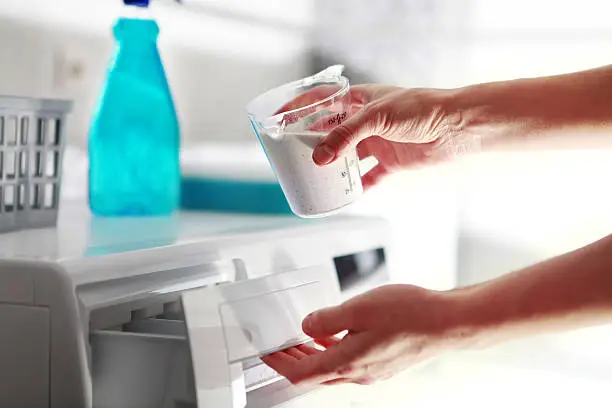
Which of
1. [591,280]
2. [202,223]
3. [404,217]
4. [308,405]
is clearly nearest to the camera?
[591,280]

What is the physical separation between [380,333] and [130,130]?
74 centimetres

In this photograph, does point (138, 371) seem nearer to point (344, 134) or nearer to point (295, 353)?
point (295, 353)

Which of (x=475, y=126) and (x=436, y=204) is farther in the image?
(x=436, y=204)

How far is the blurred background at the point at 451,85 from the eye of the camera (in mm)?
1504

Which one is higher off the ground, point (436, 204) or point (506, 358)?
point (436, 204)

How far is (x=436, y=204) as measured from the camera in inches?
62.9

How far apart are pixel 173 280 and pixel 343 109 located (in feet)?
0.88

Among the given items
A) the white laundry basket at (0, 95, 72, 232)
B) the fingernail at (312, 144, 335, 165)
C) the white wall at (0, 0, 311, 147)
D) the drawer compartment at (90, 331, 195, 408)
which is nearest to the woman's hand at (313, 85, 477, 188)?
the fingernail at (312, 144, 335, 165)

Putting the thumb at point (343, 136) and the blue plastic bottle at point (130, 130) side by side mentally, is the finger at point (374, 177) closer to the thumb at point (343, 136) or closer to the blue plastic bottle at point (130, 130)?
the thumb at point (343, 136)

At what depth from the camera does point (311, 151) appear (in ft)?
2.92

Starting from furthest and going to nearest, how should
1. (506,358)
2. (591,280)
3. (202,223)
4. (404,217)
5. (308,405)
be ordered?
(506,358) → (404,217) → (202,223) → (308,405) → (591,280)

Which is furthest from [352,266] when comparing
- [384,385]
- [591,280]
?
[591,280]

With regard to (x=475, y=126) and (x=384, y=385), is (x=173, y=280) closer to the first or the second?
(x=475, y=126)

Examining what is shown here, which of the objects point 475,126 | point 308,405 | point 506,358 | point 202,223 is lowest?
point 506,358
